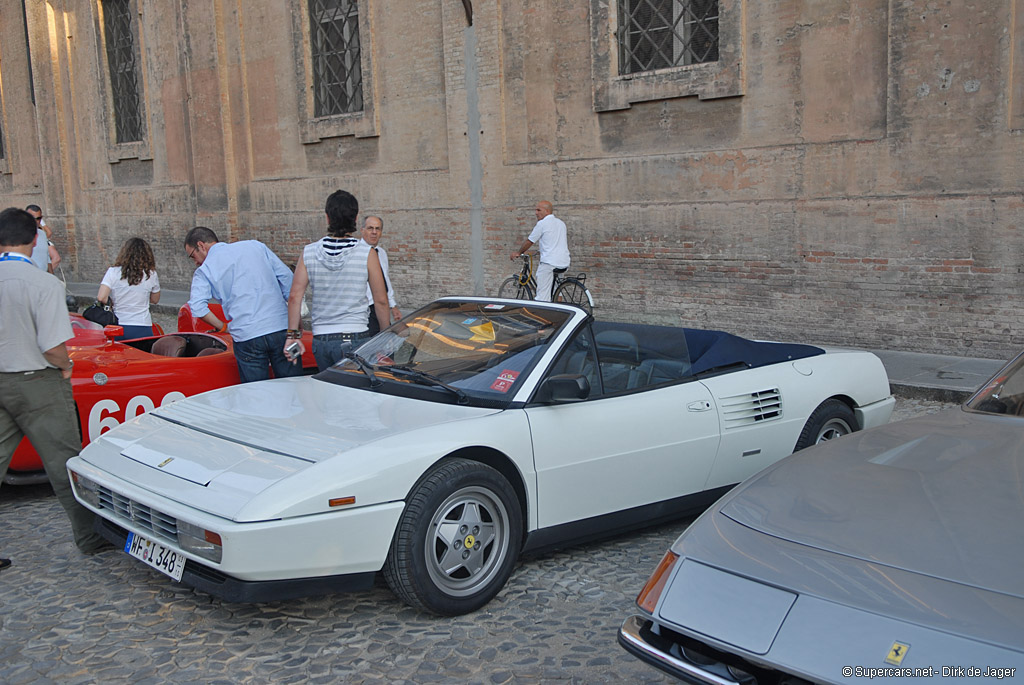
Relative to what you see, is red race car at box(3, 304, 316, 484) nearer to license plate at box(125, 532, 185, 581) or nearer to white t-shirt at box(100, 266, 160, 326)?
white t-shirt at box(100, 266, 160, 326)

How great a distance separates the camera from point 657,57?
11.5m

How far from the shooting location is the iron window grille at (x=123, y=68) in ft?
65.9

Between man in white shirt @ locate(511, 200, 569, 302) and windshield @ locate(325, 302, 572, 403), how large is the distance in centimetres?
703

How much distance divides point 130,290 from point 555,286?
6.00m

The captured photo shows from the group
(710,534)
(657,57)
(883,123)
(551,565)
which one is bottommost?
(551,565)

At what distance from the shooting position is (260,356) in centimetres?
618

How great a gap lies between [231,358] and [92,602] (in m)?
2.55

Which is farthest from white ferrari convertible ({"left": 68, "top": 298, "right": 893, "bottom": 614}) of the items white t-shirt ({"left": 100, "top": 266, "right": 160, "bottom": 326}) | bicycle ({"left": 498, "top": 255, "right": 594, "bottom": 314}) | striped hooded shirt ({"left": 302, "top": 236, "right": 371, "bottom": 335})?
bicycle ({"left": 498, "top": 255, "right": 594, "bottom": 314})

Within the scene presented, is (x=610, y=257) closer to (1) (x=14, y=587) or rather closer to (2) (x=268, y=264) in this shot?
(2) (x=268, y=264)

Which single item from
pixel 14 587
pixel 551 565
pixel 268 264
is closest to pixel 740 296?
pixel 268 264

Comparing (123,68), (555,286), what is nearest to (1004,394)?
(555,286)

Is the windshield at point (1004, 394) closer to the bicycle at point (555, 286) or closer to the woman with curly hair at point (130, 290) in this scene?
the woman with curly hair at point (130, 290)

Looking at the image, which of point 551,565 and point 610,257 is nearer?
point 551,565

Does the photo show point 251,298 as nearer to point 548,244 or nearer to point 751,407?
point 751,407
